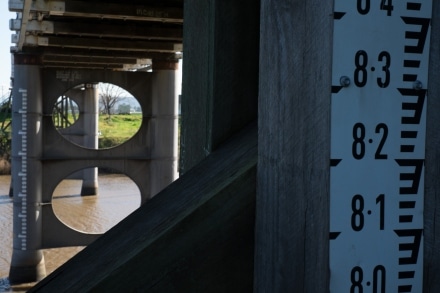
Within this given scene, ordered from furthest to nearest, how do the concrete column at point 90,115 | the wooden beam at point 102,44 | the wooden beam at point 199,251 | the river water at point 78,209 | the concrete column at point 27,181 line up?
the concrete column at point 90,115, the river water at point 78,209, the concrete column at point 27,181, the wooden beam at point 102,44, the wooden beam at point 199,251

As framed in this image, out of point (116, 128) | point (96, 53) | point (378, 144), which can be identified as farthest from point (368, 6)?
point (116, 128)

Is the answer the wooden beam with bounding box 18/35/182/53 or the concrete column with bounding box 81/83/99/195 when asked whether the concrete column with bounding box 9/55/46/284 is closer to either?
the wooden beam with bounding box 18/35/182/53

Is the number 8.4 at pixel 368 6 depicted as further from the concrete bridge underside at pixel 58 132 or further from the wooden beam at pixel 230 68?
the concrete bridge underside at pixel 58 132

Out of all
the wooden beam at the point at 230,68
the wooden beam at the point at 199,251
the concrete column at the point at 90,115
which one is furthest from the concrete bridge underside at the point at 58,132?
the wooden beam at the point at 199,251

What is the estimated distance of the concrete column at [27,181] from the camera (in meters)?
16.4

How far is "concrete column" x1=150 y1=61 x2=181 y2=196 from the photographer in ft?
57.3

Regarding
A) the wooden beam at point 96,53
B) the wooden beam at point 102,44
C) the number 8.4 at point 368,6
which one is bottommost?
the number 8.4 at point 368,6

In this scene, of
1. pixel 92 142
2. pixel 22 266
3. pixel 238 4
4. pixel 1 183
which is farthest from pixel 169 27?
pixel 1 183

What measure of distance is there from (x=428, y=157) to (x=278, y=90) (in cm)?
41

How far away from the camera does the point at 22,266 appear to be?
16547 millimetres

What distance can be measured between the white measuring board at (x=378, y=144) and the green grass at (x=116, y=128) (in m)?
40.4

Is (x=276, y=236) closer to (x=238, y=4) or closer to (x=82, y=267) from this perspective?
(x=82, y=267)

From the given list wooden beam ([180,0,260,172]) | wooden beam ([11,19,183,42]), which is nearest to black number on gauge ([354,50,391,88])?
wooden beam ([180,0,260,172])

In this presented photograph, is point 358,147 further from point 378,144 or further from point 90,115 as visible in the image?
point 90,115
